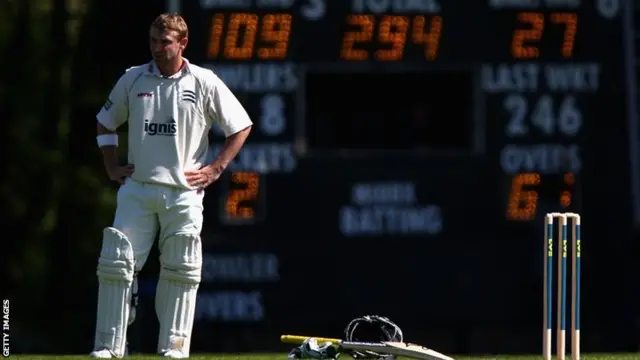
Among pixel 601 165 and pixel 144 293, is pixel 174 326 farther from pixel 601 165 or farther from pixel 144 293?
pixel 601 165

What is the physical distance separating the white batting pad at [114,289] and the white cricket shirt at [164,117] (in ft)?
1.09

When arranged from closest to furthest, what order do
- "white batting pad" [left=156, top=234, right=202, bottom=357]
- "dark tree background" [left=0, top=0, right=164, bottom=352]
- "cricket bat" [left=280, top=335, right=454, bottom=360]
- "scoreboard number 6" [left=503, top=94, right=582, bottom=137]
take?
1. "cricket bat" [left=280, top=335, right=454, bottom=360]
2. "white batting pad" [left=156, top=234, right=202, bottom=357]
3. "scoreboard number 6" [left=503, top=94, right=582, bottom=137]
4. "dark tree background" [left=0, top=0, right=164, bottom=352]

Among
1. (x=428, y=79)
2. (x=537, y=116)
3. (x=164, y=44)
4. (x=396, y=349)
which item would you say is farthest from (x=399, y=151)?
(x=396, y=349)

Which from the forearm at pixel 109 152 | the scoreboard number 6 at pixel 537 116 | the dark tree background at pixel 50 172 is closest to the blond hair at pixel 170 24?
the forearm at pixel 109 152

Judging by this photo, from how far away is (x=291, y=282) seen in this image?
1236 centimetres

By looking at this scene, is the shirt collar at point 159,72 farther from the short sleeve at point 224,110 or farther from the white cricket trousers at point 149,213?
the white cricket trousers at point 149,213

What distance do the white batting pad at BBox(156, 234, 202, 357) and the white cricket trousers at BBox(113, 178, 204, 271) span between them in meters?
0.06

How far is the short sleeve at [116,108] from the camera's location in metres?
8.52

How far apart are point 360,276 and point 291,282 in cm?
47

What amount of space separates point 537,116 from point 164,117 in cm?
461

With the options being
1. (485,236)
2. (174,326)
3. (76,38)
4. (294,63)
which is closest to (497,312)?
(485,236)

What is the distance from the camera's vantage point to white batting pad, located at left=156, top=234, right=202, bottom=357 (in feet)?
27.7

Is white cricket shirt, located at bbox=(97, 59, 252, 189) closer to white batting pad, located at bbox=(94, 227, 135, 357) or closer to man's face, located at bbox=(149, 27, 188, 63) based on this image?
man's face, located at bbox=(149, 27, 188, 63)

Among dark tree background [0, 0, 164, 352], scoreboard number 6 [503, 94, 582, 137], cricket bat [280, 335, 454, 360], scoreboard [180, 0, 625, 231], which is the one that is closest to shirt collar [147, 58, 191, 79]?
cricket bat [280, 335, 454, 360]
